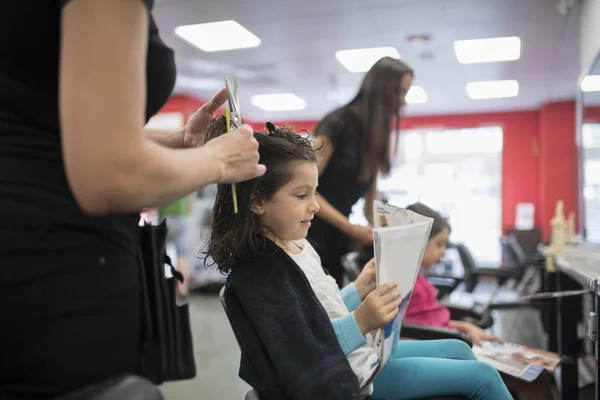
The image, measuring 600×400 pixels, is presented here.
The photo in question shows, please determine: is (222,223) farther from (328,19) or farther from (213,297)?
(213,297)

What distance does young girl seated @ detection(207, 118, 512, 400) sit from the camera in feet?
3.41

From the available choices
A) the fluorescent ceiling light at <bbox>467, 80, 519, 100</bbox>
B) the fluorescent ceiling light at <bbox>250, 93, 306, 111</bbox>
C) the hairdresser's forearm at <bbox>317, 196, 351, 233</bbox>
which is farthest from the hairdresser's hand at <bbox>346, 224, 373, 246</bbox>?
the fluorescent ceiling light at <bbox>250, 93, 306, 111</bbox>

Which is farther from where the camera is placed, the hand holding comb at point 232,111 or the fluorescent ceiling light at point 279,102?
the fluorescent ceiling light at point 279,102

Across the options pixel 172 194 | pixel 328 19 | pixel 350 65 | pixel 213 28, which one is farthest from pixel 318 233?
pixel 350 65

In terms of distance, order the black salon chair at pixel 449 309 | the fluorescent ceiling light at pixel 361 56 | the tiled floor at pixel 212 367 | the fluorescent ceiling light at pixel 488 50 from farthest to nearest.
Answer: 1. the fluorescent ceiling light at pixel 361 56
2. the fluorescent ceiling light at pixel 488 50
3. the tiled floor at pixel 212 367
4. the black salon chair at pixel 449 309

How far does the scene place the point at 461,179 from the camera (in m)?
9.45

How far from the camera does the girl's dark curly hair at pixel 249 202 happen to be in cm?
117

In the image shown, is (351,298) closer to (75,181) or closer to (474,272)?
(75,181)

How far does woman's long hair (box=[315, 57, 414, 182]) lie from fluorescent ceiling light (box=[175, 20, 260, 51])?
3221mm

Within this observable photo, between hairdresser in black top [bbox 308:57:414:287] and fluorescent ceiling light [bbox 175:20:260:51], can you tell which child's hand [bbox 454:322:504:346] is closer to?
hairdresser in black top [bbox 308:57:414:287]

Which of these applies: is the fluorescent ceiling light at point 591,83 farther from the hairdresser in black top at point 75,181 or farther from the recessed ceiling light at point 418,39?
the hairdresser in black top at point 75,181

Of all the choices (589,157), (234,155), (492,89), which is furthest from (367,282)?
(492,89)

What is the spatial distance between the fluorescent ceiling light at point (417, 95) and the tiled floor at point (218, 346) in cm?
350

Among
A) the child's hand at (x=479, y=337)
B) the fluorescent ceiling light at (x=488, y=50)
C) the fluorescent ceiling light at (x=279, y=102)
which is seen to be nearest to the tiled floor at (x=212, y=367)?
the child's hand at (x=479, y=337)
